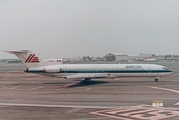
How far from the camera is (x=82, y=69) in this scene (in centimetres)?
3216

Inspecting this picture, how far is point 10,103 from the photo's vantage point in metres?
17.9

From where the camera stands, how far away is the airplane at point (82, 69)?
31.4 m

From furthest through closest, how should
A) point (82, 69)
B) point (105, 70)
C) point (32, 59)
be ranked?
point (82, 69) → point (105, 70) → point (32, 59)

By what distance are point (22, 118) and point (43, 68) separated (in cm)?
1880

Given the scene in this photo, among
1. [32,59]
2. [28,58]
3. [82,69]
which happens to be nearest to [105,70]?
[82,69]

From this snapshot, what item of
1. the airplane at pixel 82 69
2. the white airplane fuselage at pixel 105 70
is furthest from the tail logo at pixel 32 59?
the white airplane fuselage at pixel 105 70

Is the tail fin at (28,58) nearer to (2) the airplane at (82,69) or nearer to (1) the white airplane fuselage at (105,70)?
(2) the airplane at (82,69)

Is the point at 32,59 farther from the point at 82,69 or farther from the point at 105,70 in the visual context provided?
the point at 105,70

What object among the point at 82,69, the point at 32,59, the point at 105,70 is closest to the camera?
the point at 32,59

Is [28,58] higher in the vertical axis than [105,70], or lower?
higher

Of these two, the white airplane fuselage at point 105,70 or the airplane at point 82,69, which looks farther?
the white airplane fuselage at point 105,70

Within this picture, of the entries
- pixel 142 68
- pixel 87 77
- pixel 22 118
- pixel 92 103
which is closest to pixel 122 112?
pixel 92 103

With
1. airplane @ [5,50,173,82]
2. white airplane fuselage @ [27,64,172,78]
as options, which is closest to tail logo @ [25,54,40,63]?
airplane @ [5,50,173,82]

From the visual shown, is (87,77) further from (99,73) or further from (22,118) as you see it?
(22,118)
